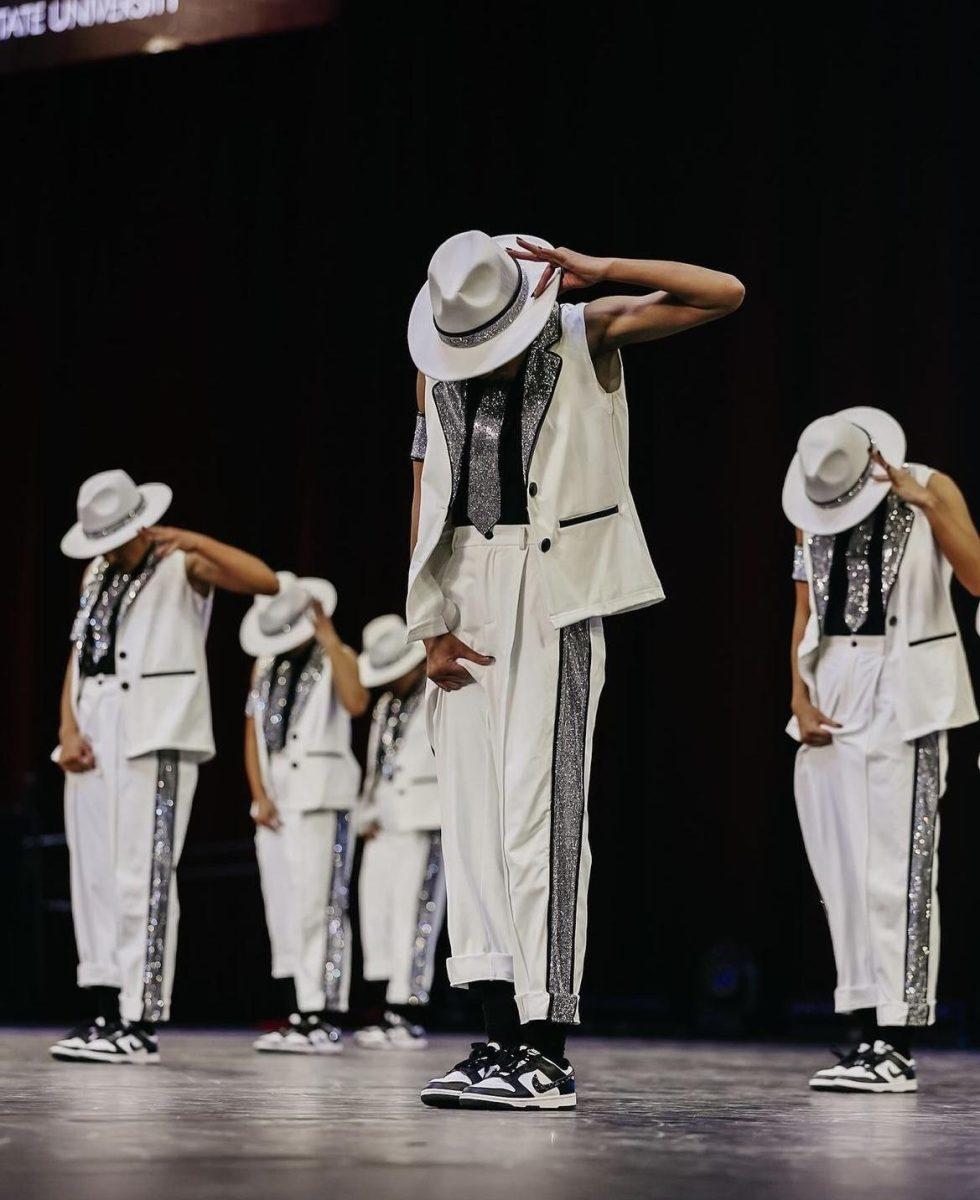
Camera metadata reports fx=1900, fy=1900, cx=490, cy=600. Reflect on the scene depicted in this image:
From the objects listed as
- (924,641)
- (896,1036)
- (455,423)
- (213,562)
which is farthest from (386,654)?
(455,423)

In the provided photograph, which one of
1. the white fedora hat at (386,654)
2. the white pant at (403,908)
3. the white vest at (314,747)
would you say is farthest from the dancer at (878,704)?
the white fedora hat at (386,654)

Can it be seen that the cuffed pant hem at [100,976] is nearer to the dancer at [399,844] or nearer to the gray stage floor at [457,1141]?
the gray stage floor at [457,1141]

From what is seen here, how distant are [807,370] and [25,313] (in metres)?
4.20

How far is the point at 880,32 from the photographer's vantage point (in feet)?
23.9

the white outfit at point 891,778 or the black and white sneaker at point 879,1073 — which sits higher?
the white outfit at point 891,778

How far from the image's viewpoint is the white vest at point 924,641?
4.45m

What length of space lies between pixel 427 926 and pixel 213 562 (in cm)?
223

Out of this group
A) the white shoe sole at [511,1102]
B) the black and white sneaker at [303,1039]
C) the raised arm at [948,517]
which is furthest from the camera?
the black and white sneaker at [303,1039]

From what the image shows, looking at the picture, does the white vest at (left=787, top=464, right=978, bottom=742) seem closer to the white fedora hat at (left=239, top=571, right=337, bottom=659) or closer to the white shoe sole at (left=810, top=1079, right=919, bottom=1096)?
the white shoe sole at (left=810, top=1079, right=919, bottom=1096)

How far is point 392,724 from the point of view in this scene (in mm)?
7449

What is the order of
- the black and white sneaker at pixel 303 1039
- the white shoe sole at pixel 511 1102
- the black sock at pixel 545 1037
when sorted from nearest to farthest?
the white shoe sole at pixel 511 1102 → the black sock at pixel 545 1037 → the black and white sneaker at pixel 303 1039

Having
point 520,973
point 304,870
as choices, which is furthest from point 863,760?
point 304,870

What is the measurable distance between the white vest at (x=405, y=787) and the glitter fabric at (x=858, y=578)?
2750 millimetres

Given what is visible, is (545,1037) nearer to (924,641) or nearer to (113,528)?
(924,641)
